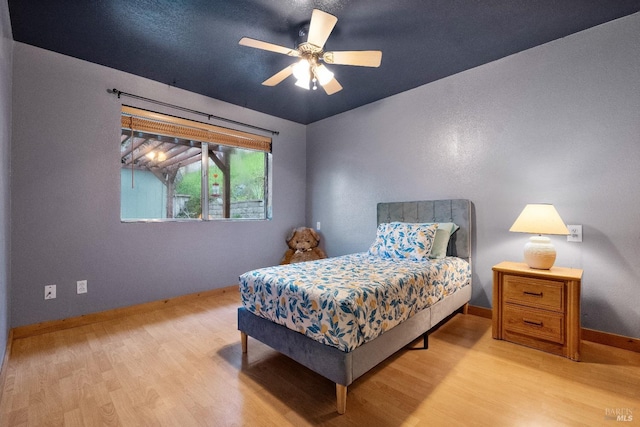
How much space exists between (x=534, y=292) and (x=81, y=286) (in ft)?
12.7

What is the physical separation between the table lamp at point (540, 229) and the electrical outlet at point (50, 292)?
3943 mm

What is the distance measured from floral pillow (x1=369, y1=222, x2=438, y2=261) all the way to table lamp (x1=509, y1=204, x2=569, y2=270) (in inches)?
27.3

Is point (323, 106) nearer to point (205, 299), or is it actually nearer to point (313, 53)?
point (313, 53)

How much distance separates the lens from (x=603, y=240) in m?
2.18

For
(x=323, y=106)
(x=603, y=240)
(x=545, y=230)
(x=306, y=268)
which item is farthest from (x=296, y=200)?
(x=603, y=240)

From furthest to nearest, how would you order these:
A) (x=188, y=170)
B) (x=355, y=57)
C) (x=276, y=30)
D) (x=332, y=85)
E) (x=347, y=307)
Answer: (x=188, y=170) → (x=332, y=85) → (x=276, y=30) → (x=355, y=57) → (x=347, y=307)

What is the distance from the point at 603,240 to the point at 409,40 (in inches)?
87.5

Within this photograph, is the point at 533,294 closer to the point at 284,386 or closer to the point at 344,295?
the point at 344,295

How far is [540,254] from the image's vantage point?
2.15 metres

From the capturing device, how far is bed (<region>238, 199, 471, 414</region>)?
4.78ft

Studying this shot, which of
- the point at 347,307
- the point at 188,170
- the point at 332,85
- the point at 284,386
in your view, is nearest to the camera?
the point at 347,307

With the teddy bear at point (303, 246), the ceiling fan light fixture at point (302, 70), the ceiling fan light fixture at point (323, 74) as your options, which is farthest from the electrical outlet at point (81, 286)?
the ceiling fan light fixture at point (323, 74)

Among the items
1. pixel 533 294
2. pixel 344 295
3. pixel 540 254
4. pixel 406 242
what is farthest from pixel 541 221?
pixel 344 295

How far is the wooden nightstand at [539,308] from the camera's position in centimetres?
196
